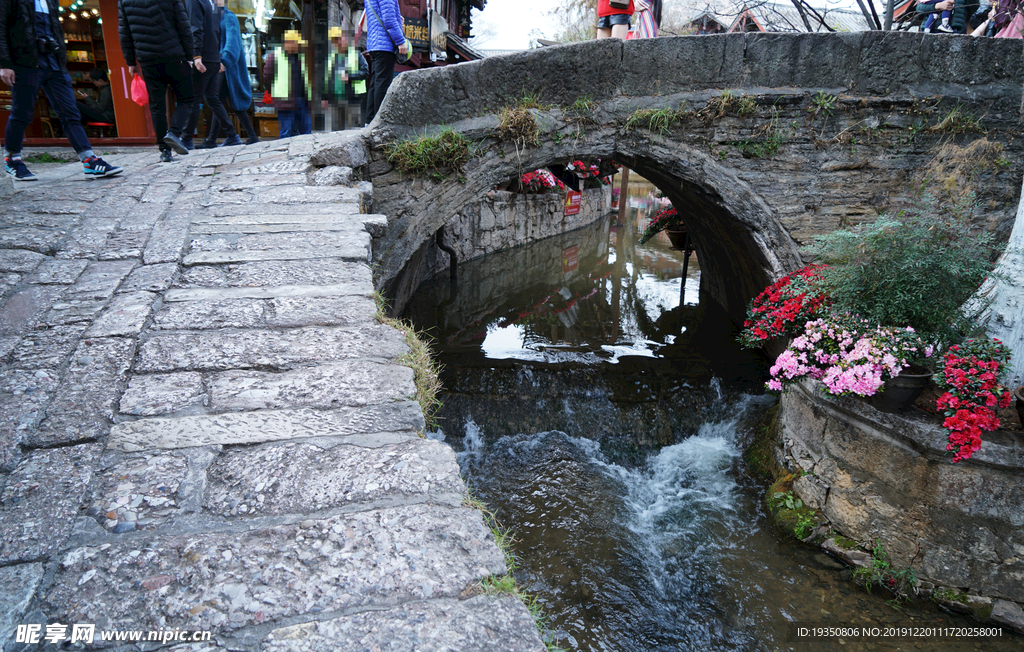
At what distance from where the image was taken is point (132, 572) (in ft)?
3.80

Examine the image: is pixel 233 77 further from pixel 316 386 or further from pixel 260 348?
pixel 316 386

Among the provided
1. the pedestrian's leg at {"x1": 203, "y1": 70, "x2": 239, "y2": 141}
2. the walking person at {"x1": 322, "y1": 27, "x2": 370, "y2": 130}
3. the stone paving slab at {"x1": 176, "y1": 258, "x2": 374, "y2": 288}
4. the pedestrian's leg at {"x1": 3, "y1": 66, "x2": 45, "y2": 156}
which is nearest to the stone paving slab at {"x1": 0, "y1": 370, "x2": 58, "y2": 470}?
the stone paving slab at {"x1": 176, "y1": 258, "x2": 374, "y2": 288}

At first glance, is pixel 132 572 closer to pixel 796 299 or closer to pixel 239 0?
pixel 796 299

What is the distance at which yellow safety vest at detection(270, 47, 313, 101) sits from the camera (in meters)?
6.48

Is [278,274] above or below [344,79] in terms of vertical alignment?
below

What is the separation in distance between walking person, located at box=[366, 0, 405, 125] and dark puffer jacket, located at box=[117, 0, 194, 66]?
163 cm

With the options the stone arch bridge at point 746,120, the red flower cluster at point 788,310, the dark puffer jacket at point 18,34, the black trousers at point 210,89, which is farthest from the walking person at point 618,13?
the dark puffer jacket at point 18,34

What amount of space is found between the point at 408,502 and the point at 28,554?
761mm

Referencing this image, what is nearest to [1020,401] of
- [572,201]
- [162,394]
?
[162,394]

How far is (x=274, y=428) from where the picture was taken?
5.32 feet

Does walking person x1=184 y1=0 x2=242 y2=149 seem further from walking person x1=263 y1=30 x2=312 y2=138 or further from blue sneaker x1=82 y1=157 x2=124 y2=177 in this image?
blue sneaker x1=82 y1=157 x2=124 y2=177

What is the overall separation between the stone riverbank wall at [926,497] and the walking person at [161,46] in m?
5.63

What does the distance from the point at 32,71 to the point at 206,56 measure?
187 cm

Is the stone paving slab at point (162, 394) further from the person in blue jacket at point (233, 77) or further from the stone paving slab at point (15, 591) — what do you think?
the person in blue jacket at point (233, 77)
